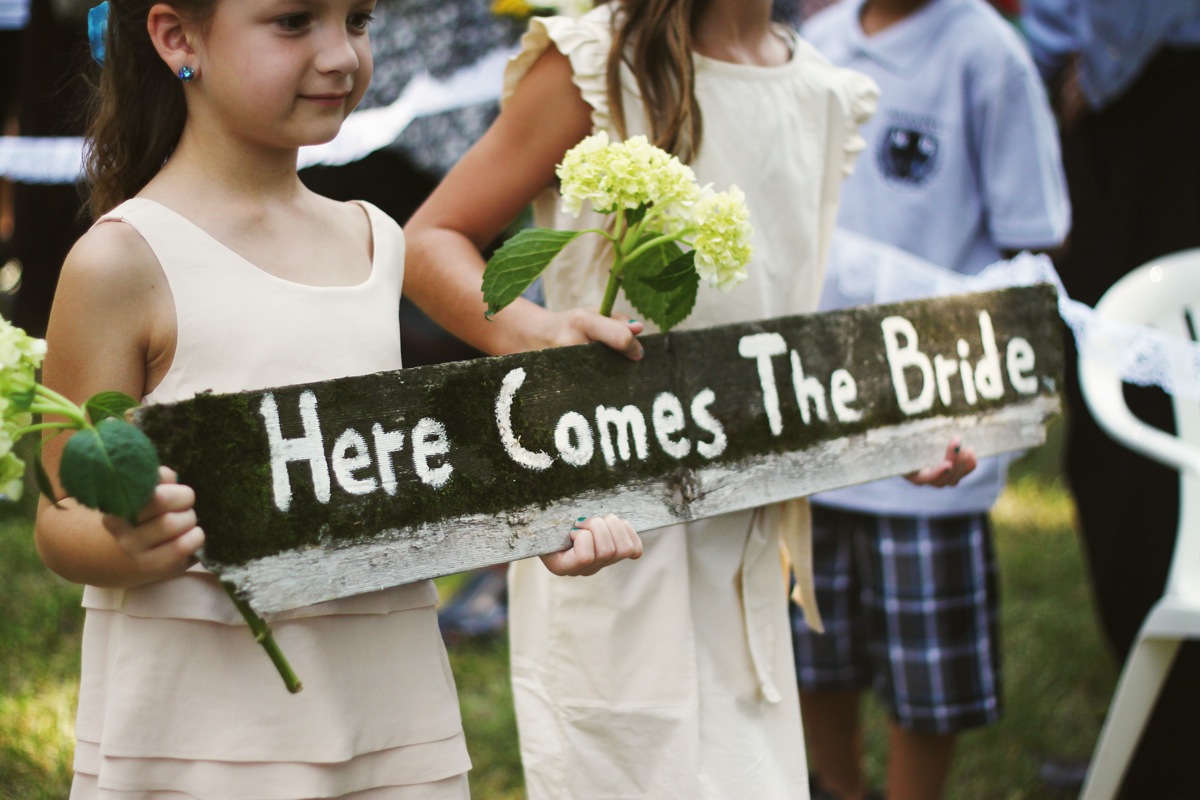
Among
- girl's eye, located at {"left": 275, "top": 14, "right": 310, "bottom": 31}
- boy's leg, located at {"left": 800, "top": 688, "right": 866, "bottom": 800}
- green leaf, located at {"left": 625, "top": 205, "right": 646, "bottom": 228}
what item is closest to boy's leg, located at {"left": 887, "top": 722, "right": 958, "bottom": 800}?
boy's leg, located at {"left": 800, "top": 688, "right": 866, "bottom": 800}

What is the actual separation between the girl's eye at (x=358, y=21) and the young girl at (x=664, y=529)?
330 mm

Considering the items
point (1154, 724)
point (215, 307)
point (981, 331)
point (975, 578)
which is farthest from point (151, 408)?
point (1154, 724)

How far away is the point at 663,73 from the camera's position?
1.56m

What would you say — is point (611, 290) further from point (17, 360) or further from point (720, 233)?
point (17, 360)

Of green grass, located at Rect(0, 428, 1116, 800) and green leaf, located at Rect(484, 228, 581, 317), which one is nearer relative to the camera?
green leaf, located at Rect(484, 228, 581, 317)

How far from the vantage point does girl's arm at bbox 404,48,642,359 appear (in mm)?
1539

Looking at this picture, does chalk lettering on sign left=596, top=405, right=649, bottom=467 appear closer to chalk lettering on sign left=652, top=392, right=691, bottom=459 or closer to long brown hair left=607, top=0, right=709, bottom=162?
chalk lettering on sign left=652, top=392, right=691, bottom=459

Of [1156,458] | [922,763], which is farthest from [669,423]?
[922,763]

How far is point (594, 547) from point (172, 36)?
2.30ft

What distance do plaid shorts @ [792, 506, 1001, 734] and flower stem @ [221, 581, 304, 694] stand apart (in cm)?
154

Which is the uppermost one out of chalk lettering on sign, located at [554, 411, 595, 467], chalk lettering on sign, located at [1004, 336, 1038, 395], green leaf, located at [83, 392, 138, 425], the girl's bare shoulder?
the girl's bare shoulder

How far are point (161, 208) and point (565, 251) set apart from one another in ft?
1.96

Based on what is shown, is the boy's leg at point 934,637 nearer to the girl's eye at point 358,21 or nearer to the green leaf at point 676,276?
the green leaf at point 676,276

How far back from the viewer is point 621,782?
155 cm
